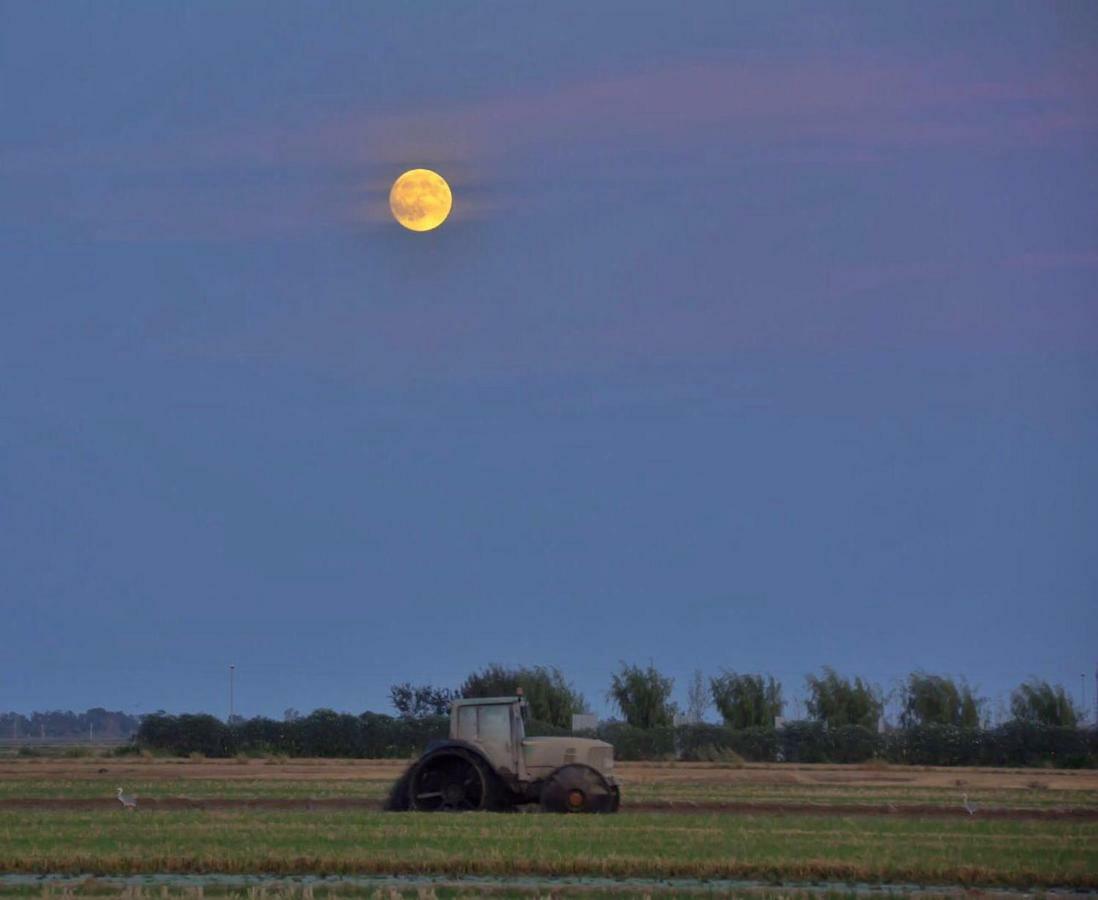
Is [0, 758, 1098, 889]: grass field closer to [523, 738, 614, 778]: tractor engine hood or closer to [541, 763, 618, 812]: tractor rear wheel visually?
[541, 763, 618, 812]: tractor rear wheel

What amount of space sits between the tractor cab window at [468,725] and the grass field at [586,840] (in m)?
2.39

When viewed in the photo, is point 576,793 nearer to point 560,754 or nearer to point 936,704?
point 560,754

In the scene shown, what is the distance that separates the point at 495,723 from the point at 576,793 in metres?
2.15

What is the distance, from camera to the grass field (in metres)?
20.4

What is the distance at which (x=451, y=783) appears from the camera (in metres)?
31.2

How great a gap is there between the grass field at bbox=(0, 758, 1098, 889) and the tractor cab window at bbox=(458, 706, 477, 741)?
2.39m

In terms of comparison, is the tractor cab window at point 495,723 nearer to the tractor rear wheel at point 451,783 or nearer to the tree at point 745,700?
the tractor rear wheel at point 451,783

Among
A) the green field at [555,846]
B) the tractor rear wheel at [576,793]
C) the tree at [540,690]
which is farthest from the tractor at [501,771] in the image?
the tree at [540,690]

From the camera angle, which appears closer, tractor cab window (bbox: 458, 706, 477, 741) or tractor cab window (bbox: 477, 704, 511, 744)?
tractor cab window (bbox: 477, 704, 511, 744)

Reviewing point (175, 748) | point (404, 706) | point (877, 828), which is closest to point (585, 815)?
point (877, 828)

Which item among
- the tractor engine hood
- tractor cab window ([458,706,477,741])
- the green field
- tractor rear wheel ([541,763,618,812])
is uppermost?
tractor cab window ([458,706,477,741])

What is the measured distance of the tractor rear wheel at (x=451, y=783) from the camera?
3072 centimetres

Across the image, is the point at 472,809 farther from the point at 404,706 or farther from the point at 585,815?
the point at 404,706

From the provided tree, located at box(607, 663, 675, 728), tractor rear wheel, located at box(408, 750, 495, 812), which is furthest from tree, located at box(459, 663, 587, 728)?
tractor rear wheel, located at box(408, 750, 495, 812)
